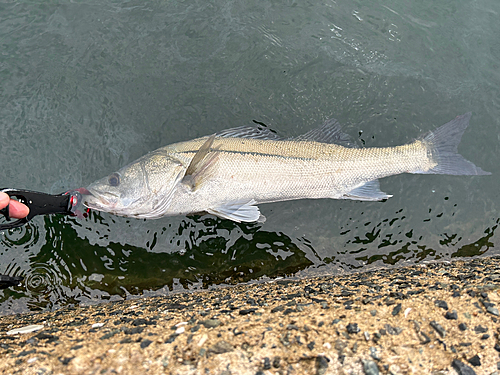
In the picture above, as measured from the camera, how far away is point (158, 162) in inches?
137

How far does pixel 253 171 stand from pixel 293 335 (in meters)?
1.58

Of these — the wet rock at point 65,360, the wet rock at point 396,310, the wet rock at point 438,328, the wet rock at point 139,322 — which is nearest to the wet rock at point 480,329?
the wet rock at point 438,328

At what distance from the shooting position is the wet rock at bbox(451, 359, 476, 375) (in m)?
2.61

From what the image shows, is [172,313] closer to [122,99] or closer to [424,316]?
[424,316]

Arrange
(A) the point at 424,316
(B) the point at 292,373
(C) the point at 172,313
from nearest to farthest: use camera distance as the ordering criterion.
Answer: (B) the point at 292,373 < (A) the point at 424,316 < (C) the point at 172,313

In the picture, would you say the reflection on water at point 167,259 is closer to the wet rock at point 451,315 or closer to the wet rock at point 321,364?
the wet rock at point 451,315

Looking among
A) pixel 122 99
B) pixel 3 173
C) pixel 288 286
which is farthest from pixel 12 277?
pixel 288 286

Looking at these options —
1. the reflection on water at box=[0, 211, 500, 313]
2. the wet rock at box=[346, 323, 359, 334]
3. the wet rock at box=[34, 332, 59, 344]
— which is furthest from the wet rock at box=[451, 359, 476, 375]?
the wet rock at box=[34, 332, 59, 344]

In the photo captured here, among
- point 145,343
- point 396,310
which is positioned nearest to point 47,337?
point 145,343

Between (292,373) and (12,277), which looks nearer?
(292,373)

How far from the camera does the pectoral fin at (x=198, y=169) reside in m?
3.38

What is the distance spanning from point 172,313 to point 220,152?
1.65 m

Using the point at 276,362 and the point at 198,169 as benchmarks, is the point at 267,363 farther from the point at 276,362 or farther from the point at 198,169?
the point at 198,169

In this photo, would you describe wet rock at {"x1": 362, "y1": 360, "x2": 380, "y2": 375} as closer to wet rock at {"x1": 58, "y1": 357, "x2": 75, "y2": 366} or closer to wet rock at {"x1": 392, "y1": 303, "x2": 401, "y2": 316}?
wet rock at {"x1": 392, "y1": 303, "x2": 401, "y2": 316}
